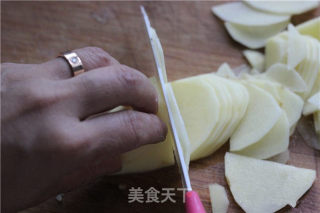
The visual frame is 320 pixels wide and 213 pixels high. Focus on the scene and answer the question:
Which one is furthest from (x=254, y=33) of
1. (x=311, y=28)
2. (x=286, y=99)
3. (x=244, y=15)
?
(x=286, y=99)

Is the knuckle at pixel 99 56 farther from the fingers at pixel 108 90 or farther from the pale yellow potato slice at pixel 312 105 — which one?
the pale yellow potato slice at pixel 312 105

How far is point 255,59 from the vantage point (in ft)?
5.45

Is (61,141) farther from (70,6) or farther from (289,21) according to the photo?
(289,21)

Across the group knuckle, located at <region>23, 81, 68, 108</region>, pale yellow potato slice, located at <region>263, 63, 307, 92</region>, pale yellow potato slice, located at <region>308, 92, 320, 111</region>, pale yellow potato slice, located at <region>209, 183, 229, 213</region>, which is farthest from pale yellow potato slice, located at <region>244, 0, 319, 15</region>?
knuckle, located at <region>23, 81, 68, 108</region>

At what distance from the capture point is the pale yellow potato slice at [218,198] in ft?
4.23

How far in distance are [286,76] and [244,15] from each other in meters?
0.40

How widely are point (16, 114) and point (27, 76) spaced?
5.4 inches

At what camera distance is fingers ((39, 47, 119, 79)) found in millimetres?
1134

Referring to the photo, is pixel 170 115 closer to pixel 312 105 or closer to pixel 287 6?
pixel 312 105

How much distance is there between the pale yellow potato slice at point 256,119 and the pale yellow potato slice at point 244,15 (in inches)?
16.2

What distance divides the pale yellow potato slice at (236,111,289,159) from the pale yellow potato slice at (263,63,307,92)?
0.20 meters

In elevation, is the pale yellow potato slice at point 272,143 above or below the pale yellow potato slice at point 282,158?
above

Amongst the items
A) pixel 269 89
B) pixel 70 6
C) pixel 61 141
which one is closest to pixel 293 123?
pixel 269 89

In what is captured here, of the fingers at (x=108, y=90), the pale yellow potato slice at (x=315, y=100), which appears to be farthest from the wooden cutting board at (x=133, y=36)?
the fingers at (x=108, y=90)
